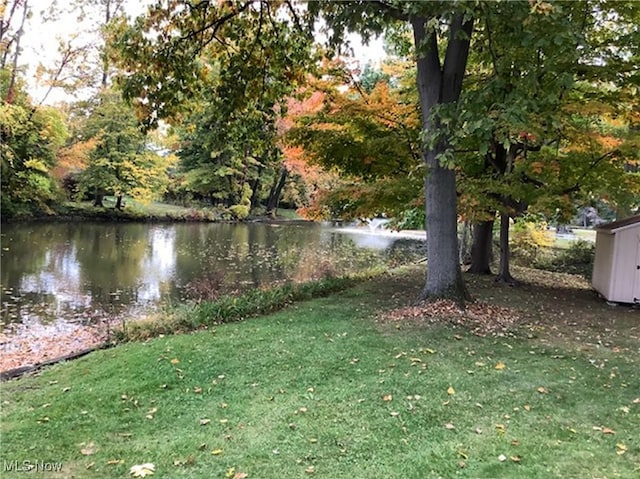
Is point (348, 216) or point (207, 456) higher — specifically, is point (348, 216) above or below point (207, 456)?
above

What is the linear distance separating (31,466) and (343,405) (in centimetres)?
227

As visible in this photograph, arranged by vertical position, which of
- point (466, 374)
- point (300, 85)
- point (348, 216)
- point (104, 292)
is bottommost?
point (104, 292)

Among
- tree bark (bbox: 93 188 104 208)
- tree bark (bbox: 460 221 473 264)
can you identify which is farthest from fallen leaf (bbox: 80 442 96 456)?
tree bark (bbox: 93 188 104 208)

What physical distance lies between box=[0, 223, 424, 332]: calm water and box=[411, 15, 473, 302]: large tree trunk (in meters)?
5.59

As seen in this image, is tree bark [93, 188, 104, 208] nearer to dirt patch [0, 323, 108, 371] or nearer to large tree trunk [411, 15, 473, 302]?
dirt patch [0, 323, 108, 371]

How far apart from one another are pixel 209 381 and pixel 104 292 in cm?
693

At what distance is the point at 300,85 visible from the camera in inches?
352

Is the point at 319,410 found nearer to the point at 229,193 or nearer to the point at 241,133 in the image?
the point at 241,133

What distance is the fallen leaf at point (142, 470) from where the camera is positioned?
3080 mm

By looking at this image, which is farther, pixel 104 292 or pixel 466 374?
pixel 104 292

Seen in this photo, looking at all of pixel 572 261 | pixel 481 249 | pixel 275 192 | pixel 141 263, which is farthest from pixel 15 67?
pixel 572 261

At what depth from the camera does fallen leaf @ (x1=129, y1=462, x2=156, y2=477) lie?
10.1 ft

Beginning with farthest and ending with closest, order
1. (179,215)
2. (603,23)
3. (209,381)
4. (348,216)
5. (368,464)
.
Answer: (179,215), (348,216), (603,23), (209,381), (368,464)

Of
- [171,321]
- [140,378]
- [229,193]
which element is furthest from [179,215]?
[140,378]
